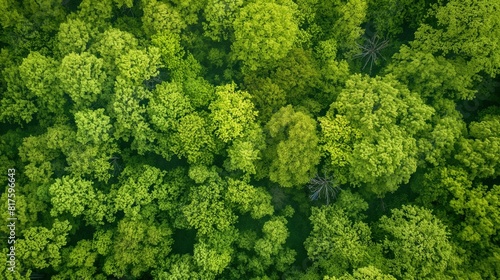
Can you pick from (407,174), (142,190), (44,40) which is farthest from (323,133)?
(44,40)

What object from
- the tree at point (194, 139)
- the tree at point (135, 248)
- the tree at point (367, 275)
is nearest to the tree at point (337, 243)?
the tree at point (367, 275)

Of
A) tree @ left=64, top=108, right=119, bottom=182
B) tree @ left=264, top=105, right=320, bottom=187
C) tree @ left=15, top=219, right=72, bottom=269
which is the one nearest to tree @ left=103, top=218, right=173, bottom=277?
tree @ left=15, top=219, right=72, bottom=269

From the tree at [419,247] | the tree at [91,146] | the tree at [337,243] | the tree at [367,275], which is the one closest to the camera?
the tree at [367,275]

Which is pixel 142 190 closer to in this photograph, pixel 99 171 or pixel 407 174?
pixel 99 171

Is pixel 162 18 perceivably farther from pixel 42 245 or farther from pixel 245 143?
pixel 42 245

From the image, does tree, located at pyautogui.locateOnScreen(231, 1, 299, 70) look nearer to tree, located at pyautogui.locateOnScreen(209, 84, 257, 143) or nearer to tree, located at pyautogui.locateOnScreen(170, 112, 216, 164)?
tree, located at pyautogui.locateOnScreen(209, 84, 257, 143)

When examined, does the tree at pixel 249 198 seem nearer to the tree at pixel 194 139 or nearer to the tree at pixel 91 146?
the tree at pixel 194 139

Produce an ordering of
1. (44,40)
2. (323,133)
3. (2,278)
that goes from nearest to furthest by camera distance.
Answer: (2,278)
(323,133)
(44,40)
